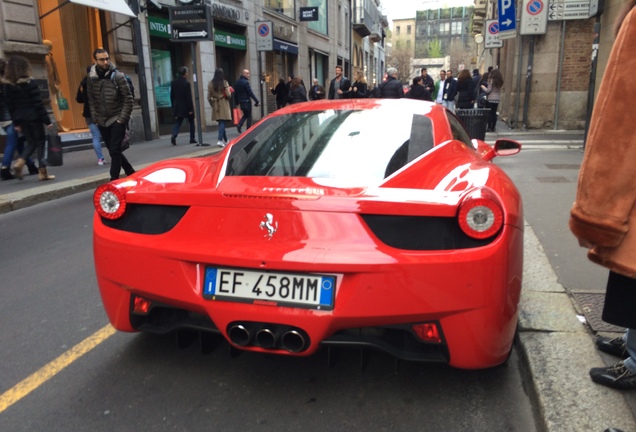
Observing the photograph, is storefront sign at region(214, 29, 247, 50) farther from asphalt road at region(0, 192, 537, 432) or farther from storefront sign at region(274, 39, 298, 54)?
asphalt road at region(0, 192, 537, 432)

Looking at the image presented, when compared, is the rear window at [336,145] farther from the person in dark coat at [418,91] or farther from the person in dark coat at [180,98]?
the person in dark coat at [418,91]

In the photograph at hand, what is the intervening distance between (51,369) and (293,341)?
4.69ft

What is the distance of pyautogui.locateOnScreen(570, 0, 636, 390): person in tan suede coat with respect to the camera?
1.60 metres

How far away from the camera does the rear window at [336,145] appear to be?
270cm

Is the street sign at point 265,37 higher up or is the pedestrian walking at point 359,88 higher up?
the street sign at point 265,37

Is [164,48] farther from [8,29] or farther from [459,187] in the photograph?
[459,187]

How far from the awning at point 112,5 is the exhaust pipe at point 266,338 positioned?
11056 mm

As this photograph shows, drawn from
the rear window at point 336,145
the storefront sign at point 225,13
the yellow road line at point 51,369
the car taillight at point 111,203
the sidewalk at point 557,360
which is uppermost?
the storefront sign at point 225,13

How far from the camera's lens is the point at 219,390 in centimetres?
258

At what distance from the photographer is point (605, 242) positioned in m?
1.69

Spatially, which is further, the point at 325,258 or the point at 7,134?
the point at 7,134

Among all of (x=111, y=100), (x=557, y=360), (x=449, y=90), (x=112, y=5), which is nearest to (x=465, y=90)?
(x=449, y=90)

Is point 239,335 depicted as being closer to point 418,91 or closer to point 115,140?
point 115,140

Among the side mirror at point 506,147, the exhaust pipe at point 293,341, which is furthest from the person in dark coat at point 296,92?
the exhaust pipe at point 293,341
